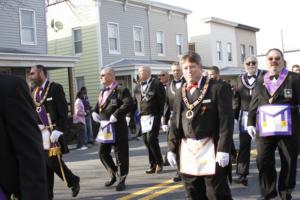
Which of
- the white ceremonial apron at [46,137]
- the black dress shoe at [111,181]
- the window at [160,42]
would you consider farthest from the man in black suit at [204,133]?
the window at [160,42]

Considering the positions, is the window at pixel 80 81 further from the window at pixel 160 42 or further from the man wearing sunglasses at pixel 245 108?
the man wearing sunglasses at pixel 245 108

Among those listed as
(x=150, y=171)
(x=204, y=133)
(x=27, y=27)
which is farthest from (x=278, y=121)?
(x=27, y=27)

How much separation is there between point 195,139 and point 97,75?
834 inches

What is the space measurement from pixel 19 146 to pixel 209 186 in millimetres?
2742

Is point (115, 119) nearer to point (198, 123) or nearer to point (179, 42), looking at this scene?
point (198, 123)

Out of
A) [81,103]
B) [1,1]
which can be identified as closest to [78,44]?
[1,1]

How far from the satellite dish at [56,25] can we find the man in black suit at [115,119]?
20.2m

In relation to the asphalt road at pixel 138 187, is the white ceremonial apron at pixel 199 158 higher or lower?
higher

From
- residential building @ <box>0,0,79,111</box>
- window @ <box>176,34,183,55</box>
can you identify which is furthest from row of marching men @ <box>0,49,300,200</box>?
window @ <box>176,34,183,55</box>

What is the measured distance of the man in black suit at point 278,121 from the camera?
596 cm

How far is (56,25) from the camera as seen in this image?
2744 centimetres

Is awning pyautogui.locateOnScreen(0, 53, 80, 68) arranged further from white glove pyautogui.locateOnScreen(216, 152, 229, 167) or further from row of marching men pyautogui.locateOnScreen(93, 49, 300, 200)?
white glove pyautogui.locateOnScreen(216, 152, 229, 167)

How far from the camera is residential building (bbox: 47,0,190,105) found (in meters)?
25.4

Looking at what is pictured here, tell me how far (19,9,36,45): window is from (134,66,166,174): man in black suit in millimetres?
13331
